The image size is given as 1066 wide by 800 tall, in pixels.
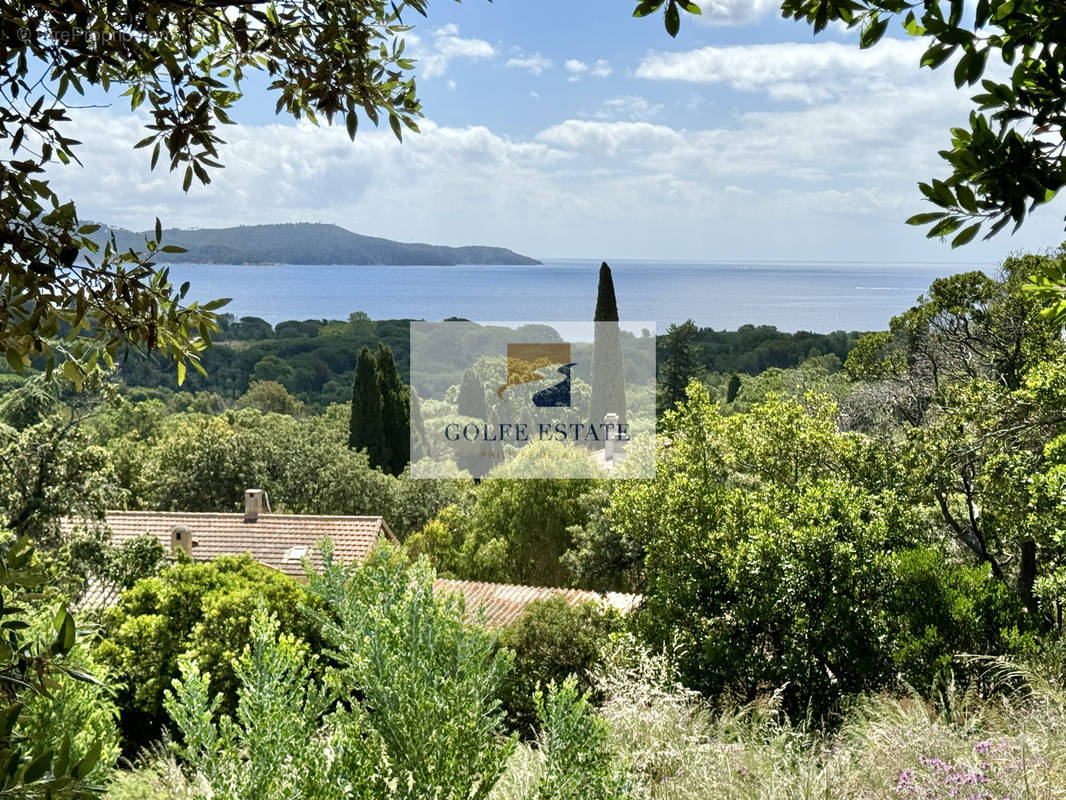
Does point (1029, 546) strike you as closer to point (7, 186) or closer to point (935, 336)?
point (935, 336)

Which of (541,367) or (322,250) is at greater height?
(322,250)

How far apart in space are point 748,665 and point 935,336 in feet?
26.8

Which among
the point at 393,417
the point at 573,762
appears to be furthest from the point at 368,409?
the point at 573,762

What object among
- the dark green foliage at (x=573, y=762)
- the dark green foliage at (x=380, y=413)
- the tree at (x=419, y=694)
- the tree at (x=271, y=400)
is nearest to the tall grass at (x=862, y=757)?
the dark green foliage at (x=573, y=762)

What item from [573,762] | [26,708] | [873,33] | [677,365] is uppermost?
[873,33]

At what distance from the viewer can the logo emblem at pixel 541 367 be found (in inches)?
804

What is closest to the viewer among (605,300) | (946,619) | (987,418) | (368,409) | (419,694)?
(419,694)

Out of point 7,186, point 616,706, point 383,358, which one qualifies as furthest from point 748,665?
point 383,358

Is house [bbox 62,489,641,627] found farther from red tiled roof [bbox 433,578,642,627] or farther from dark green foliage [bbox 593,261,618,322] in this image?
dark green foliage [bbox 593,261,618,322]

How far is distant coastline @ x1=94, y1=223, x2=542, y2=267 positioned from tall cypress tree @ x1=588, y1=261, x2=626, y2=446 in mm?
36248

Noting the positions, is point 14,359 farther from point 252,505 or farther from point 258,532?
point 252,505

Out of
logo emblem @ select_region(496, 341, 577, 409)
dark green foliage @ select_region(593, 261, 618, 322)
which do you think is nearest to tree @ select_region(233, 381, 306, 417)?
logo emblem @ select_region(496, 341, 577, 409)

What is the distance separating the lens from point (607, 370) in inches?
890
